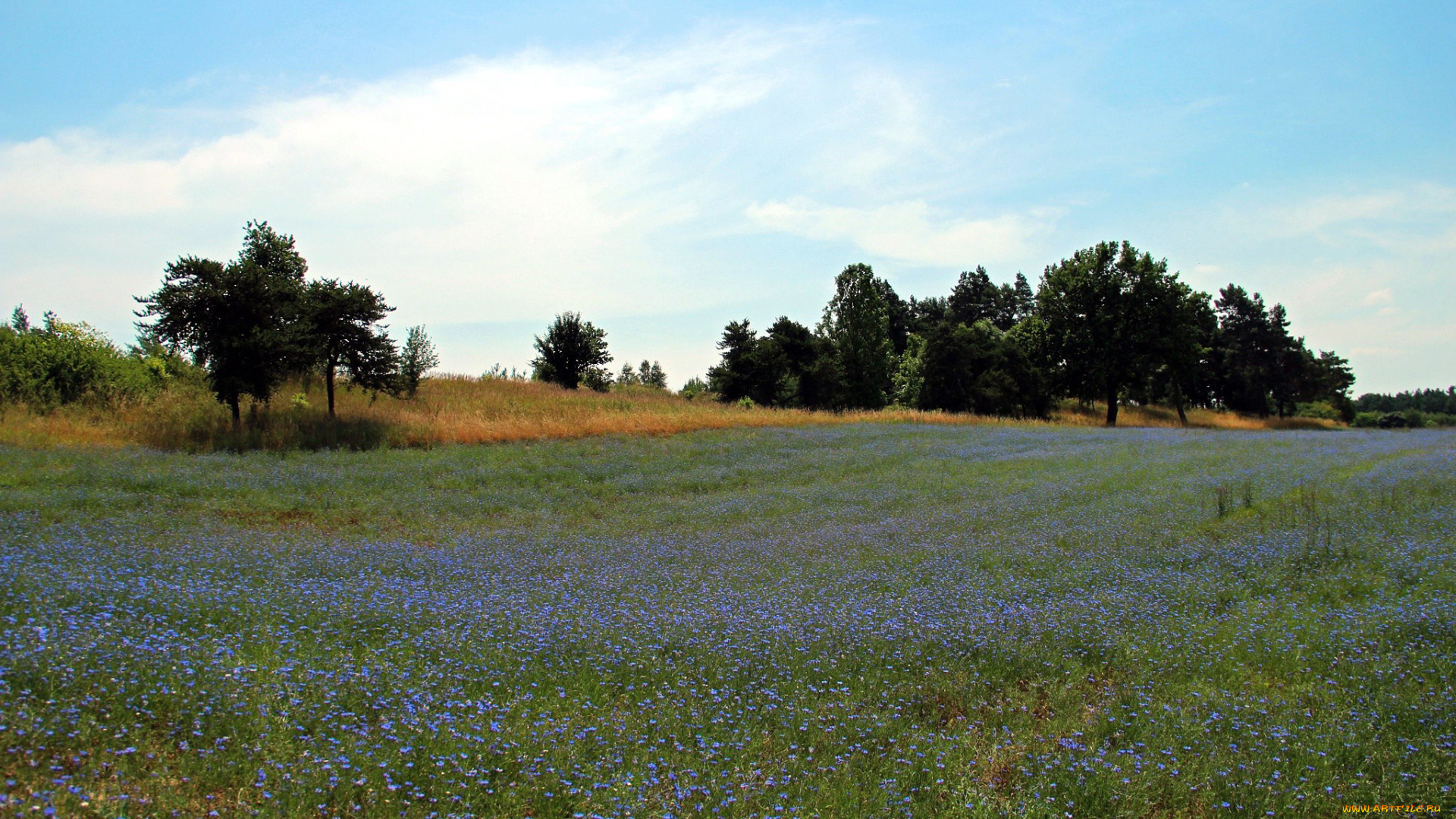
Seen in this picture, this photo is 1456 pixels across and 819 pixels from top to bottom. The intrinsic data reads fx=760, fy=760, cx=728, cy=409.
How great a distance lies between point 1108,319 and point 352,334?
4772 cm

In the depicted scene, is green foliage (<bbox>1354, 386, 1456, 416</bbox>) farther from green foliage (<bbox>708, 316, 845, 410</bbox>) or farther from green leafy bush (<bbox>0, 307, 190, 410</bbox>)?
green leafy bush (<bbox>0, 307, 190, 410</bbox>)

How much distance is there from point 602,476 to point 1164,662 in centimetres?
1550

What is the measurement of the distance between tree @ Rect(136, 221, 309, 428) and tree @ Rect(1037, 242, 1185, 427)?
1927 inches

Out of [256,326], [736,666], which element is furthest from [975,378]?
[736,666]

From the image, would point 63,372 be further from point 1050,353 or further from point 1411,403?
point 1411,403

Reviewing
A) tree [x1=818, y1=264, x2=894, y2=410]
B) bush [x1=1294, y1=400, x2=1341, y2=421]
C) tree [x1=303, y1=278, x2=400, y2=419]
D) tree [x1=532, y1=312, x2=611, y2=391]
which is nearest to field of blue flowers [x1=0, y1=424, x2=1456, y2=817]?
tree [x1=303, y1=278, x2=400, y2=419]

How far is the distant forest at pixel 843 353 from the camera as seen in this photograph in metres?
22.1

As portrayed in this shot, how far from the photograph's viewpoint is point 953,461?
74.7ft

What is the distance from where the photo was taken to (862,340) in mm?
59750

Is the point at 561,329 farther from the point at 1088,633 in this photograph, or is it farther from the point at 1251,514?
the point at 1088,633

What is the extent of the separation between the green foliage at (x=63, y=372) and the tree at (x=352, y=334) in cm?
593

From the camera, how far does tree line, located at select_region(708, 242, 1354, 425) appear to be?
5281 cm

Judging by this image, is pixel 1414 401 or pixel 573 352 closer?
pixel 573 352

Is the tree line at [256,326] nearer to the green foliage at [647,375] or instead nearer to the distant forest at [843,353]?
the distant forest at [843,353]
